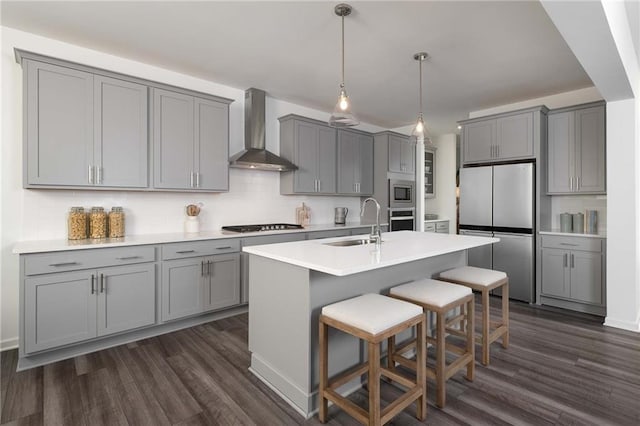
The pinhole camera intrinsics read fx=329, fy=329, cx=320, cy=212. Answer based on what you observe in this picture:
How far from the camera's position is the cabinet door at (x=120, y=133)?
293 cm

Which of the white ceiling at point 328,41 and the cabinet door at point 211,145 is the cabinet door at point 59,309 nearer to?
the cabinet door at point 211,145

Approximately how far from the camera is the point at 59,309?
8.35 feet

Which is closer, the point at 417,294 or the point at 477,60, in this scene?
the point at 417,294

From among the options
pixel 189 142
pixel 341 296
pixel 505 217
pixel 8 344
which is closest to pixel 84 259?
pixel 8 344

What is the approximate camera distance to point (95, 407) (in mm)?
2002

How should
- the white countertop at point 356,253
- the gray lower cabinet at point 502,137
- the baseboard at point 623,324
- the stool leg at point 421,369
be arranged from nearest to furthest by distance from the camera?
the white countertop at point 356,253, the stool leg at point 421,369, the baseboard at point 623,324, the gray lower cabinet at point 502,137

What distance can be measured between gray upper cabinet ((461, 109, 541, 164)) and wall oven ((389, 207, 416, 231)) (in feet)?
4.24

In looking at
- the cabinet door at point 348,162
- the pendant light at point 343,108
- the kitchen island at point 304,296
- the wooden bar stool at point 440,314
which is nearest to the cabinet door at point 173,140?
the kitchen island at point 304,296

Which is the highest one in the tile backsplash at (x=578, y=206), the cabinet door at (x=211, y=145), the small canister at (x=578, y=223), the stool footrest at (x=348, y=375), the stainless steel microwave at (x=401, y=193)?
the cabinet door at (x=211, y=145)

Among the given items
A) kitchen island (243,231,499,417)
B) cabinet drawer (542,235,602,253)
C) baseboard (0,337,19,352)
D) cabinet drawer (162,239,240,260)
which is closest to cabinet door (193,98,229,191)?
cabinet drawer (162,239,240,260)

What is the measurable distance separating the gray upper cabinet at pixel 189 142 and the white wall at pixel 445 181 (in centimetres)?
467

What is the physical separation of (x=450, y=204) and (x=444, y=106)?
96.8 inches

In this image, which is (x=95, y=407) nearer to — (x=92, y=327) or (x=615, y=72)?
(x=92, y=327)

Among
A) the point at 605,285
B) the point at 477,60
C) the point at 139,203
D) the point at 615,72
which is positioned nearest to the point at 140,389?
the point at 139,203
